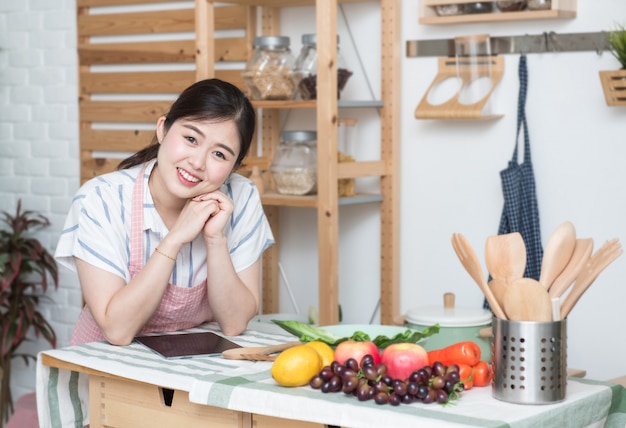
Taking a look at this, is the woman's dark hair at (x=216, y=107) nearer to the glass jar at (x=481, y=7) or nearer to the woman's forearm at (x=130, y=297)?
the woman's forearm at (x=130, y=297)

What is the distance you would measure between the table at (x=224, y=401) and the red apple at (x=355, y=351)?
0.10 meters

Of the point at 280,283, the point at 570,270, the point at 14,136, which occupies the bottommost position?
the point at 280,283

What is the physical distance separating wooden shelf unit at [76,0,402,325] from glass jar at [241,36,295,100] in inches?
2.1

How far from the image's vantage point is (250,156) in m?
3.67

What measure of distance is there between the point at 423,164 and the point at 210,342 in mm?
1383

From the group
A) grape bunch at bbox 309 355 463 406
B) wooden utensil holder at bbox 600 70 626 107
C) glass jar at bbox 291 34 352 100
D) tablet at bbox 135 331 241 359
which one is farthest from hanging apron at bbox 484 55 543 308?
grape bunch at bbox 309 355 463 406

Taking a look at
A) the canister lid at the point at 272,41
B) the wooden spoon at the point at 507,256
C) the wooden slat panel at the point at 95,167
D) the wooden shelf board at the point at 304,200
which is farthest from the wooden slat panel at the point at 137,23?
the wooden spoon at the point at 507,256

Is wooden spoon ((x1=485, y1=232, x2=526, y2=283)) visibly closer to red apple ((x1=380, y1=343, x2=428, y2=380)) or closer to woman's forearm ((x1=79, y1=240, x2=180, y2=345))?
red apple ((x1=380, y1=343, x2=428, y2=380))

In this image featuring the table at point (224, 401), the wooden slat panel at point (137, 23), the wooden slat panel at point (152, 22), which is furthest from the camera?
the wooden slat panel at point (137, 23)

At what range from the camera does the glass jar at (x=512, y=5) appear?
9.80 ft

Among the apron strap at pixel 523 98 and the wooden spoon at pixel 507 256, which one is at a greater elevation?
the apron strap at pixel 523 98

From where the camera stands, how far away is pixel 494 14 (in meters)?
3.04

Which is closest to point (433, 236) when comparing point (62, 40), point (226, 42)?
point (226, 42)

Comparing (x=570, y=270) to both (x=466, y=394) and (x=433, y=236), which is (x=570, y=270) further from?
(x=433, y=236)
